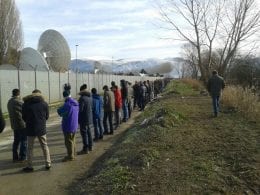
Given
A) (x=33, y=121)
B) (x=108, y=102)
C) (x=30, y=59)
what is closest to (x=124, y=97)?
(x=108, y=102)

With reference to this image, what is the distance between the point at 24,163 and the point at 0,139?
5.21 m

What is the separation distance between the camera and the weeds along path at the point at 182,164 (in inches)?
313

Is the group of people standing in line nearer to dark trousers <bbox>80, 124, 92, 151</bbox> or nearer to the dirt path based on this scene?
dark trousers <bbox>80, 124, 92, 151</bbox>

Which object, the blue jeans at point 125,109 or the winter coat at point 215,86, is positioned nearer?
the winter coat at point 215,86

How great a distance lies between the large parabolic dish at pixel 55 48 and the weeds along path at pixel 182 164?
56.6m

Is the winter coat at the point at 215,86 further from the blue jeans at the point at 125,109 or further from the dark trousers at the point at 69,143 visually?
the dark trousers at the point at 69,143

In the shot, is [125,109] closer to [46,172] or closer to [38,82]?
[46,172]

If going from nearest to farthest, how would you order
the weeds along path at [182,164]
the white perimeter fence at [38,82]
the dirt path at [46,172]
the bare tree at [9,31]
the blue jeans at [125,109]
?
the weeds along path at [182,164] < the dirt path at [46,172] < the blue jeans at [125,109] < the white perimeter fence at [38,82] < the bare tree at [9,31]

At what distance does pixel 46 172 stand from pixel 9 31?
49.5 meters

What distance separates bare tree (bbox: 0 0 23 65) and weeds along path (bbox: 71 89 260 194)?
44494 millimetres

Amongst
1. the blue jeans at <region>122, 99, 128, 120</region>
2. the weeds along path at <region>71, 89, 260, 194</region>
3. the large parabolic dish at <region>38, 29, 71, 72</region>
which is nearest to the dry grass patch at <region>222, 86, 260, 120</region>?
the weeds along path at <region>71, 89, 260, 194</region>

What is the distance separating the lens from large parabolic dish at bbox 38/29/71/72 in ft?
229

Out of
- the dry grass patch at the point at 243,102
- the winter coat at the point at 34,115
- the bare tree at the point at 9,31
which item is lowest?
the dry grass patch at the point at 243,102

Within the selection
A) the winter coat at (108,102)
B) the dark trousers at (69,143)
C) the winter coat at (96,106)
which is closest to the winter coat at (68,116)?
the dark trousers at (69,143)
